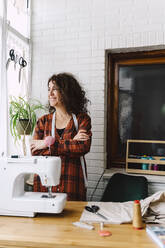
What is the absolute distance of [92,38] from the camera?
317cm

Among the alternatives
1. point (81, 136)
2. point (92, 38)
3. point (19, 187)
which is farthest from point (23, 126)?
point (92, 38)

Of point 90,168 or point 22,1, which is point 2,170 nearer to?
point 90,168

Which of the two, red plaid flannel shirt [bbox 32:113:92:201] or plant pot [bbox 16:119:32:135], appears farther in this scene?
plant pot [bbox 16:119:32:135]

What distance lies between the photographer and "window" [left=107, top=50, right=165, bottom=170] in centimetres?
318

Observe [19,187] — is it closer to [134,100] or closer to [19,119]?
[19,119]

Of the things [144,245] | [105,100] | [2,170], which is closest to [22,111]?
[105,100]

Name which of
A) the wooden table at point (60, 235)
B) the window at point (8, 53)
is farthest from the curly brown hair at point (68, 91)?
the wooden table at point (60, 235)

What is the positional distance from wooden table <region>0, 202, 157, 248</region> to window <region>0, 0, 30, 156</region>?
1.35m

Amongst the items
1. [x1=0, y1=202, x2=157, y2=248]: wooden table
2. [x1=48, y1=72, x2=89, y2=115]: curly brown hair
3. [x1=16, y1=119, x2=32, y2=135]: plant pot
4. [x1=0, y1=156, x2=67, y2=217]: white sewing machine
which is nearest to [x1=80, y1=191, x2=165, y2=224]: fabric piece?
[x1=0, y1=202, x2=157, y2=248]: wooden table

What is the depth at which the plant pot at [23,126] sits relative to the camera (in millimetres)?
2843

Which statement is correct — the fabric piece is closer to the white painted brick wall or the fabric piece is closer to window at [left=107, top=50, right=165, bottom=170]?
the white painted brick wall

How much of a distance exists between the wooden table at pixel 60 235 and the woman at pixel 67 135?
656mm

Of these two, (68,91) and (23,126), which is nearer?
(68,91)

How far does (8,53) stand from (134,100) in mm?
1627
